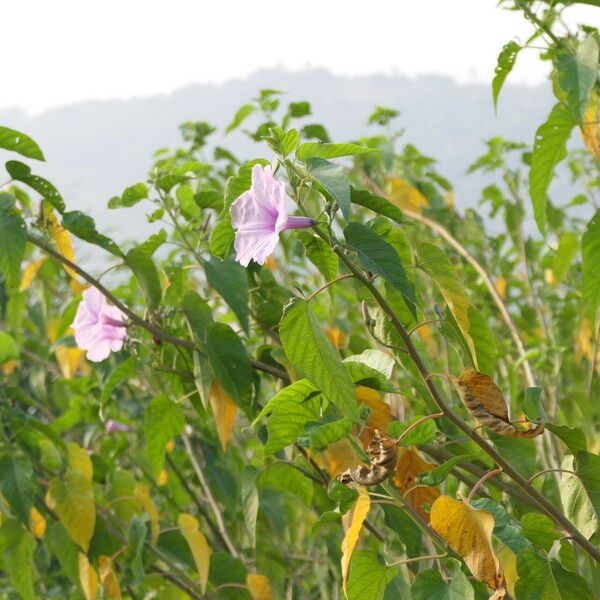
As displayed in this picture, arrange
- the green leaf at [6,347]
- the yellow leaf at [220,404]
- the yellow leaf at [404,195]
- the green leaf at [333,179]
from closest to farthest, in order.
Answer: the green leaf at [333,179] → the yellow leaf at [220,404] → the green leaf at [6,347] → the yellow leaf at [404,195]

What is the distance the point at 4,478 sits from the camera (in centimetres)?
166

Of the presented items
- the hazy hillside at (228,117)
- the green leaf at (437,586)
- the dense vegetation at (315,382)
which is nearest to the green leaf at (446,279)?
the dense vegetation at (315,382)

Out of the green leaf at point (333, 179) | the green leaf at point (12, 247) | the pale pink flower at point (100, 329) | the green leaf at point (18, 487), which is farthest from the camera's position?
the green leaf at point (18, 487)

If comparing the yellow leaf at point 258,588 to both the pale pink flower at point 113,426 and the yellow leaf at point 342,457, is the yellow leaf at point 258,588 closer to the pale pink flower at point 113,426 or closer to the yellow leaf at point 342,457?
the yellow leaf at point 342,457

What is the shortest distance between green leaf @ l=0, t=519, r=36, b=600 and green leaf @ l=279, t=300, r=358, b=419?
38.8 inches

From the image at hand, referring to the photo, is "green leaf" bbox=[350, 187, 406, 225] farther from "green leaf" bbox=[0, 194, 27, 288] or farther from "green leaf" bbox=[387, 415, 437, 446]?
"green leaf" bbox=[0, 194, 27, 288]

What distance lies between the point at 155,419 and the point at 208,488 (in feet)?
1.82

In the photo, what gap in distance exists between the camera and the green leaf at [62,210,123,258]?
141 cm

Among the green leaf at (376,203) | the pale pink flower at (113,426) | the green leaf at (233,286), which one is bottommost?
the pale pink flower at (113,426)

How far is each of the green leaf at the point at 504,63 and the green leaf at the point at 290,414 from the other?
41 cm

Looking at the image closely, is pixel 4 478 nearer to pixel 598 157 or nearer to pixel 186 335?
pixel 186 335

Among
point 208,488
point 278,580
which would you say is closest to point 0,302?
point 208,488

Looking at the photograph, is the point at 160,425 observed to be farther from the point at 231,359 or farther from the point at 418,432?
the point at 418,432

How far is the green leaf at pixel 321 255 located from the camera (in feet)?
3.31
